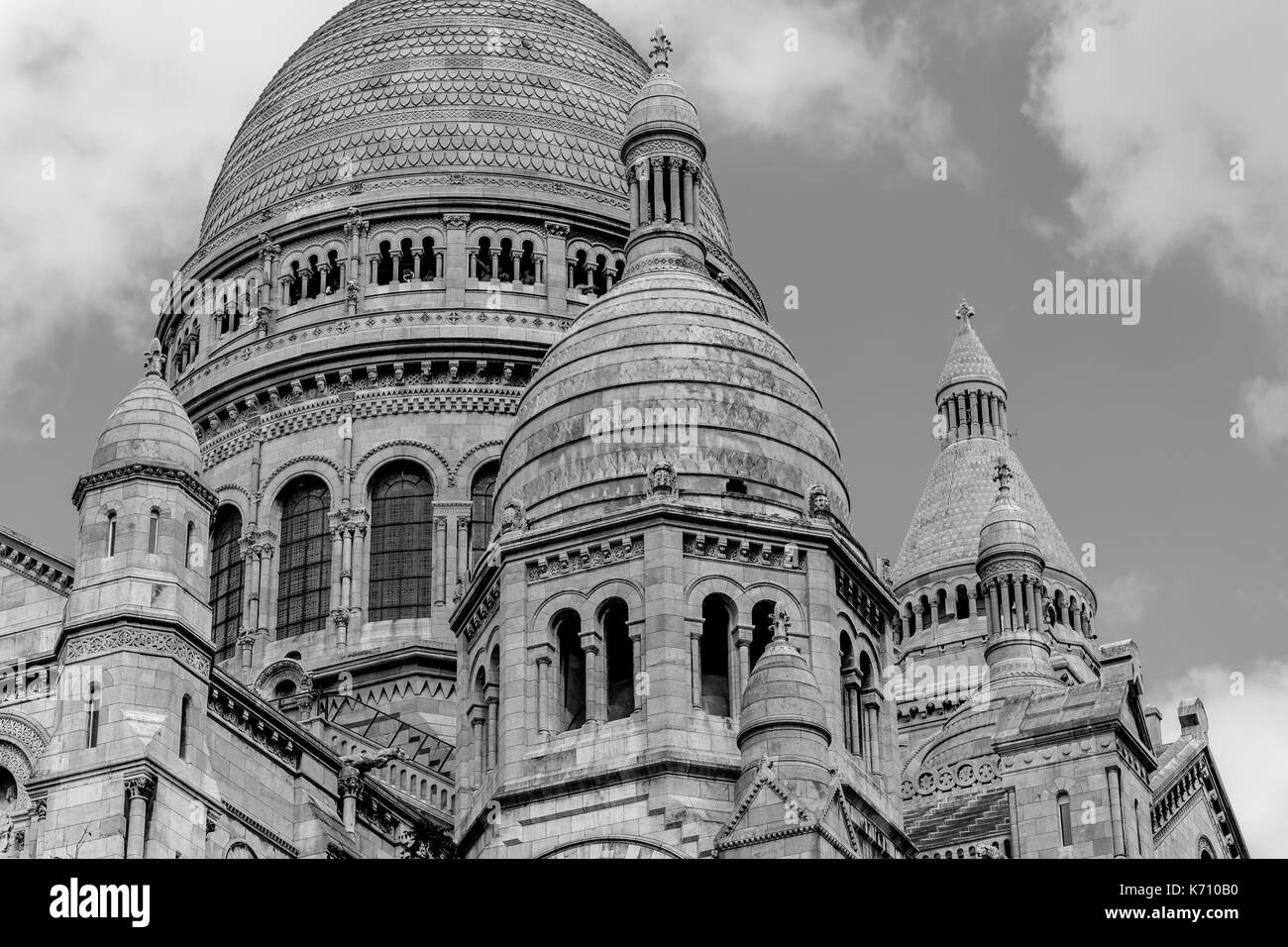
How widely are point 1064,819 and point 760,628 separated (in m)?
6.02

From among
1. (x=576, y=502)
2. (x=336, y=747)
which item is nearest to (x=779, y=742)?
(x=576, y=502)

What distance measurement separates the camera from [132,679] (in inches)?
1604

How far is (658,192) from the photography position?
57.8 m

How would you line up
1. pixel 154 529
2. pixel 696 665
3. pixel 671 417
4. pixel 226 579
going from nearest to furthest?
pixel 154 529
pixel 696 665
pixel 671 417
pixel 226 579

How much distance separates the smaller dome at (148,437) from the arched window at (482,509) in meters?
19.8

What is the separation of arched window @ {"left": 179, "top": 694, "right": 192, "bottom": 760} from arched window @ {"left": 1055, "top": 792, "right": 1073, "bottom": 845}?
15.0 meters

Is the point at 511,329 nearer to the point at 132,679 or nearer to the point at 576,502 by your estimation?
the point at 576,502

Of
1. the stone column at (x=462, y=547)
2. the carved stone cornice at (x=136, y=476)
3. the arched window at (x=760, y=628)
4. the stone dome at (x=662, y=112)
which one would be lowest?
the arched window at (x=760, y=628)

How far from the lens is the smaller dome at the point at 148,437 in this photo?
1702 inches

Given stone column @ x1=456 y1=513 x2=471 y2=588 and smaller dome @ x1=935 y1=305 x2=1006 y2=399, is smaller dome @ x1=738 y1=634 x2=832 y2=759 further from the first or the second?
smaller dome @ x1=935 y1=305 x2=1006 y2=399

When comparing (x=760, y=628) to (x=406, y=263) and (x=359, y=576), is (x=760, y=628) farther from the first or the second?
(x=406, y=263)

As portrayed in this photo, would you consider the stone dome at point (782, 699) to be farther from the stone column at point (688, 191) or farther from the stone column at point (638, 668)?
the stone column at point (688, 191)

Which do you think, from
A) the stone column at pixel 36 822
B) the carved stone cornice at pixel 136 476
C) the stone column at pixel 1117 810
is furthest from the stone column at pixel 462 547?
the stone column at pixel 36 822

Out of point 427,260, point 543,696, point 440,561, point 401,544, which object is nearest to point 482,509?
point 440,561
